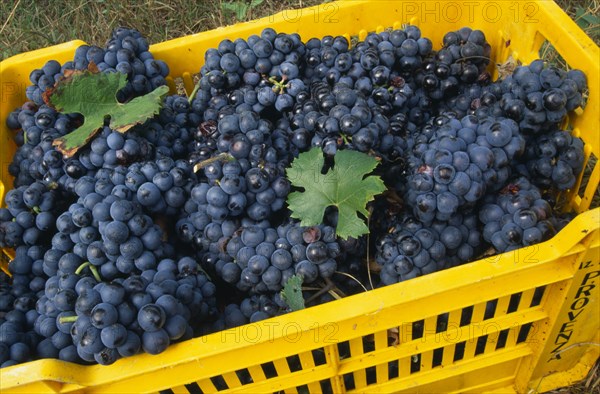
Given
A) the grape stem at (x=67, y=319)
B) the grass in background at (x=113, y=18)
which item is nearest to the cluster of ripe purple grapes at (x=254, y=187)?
the grape stem at (x=67, y=319)

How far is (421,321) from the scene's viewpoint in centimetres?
111

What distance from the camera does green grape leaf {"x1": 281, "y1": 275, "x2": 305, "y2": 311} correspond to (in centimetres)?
103

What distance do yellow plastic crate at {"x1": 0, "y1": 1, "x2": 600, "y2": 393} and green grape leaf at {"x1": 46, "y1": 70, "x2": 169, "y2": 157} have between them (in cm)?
26

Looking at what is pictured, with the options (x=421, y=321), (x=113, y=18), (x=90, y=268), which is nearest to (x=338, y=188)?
(x=421, y=321)

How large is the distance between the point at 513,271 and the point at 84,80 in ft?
3.22

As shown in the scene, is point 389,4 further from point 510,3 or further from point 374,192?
point 374,192

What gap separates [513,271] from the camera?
0.94 m

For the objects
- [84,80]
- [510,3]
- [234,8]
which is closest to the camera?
[84,80]

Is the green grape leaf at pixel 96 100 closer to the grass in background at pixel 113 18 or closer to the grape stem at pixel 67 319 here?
the grape stem at pixel 67 319

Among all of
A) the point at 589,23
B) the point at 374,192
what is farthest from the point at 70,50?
the point at 589,23

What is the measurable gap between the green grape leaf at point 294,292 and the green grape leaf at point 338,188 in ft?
0.36

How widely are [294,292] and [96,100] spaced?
641 mm

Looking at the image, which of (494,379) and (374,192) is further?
(494,379)

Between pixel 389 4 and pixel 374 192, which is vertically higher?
pixel 389 4
